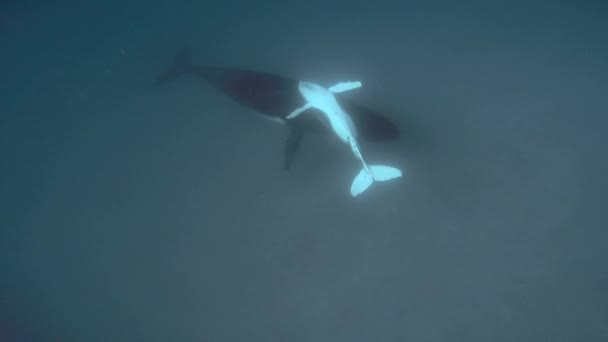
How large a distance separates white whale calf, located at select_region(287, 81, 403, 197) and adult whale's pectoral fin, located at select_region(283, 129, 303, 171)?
0.40 meters

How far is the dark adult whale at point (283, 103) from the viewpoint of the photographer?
29.2ft

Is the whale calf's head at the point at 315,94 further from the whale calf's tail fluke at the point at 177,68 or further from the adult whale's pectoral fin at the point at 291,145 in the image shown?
the whale calf's tail fluke at the point at 177,68

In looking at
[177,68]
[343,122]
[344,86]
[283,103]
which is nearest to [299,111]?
[283,103]

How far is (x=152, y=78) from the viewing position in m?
11.1

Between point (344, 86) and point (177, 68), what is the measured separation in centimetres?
474

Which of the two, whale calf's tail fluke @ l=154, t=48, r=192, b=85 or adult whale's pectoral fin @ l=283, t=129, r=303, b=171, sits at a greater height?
whale calf's tail fluke @ l=154, t=48, r=192, b=85

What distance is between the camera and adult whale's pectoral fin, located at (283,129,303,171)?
8.94m

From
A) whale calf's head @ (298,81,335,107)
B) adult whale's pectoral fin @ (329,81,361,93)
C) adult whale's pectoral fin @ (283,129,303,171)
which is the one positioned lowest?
adult whale's pectoral fin @ (283,129,303,171)

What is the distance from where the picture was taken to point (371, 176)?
26.8 feet

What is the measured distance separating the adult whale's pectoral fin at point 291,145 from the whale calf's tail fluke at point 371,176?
1582 millimetres

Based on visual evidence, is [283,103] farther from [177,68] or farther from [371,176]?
[177,68]

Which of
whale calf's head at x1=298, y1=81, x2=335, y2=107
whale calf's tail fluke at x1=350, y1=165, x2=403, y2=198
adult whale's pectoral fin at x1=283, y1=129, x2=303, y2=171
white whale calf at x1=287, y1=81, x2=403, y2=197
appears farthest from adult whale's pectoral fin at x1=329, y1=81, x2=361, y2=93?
whale calf's tail fluke at x1=350, y1=165, x2=403, y2=198

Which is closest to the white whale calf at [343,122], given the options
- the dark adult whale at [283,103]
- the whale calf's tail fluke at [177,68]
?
the dark adult whale at [283,103]

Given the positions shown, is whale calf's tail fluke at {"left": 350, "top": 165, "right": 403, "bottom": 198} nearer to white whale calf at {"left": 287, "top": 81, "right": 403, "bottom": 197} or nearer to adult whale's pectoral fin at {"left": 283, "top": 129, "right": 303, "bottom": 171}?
white whale calf at {"left": 287, "top": 81, "right": 403, "bottom": 197}
